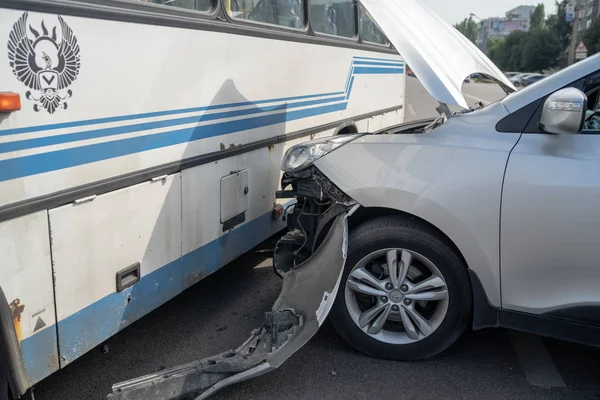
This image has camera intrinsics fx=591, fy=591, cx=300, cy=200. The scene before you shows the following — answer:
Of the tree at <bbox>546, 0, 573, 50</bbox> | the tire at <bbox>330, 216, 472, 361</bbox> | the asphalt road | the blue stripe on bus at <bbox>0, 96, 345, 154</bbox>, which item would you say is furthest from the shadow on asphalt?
the tree at <bbox>546, 0, 573, 50</bbox>

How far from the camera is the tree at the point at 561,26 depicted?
6694 cm

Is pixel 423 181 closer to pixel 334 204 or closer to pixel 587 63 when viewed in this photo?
pixel 334 204

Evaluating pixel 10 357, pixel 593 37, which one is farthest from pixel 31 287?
pixel 593 37

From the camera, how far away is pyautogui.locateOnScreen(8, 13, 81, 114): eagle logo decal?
2.44 meters

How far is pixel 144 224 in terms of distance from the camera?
333 cm

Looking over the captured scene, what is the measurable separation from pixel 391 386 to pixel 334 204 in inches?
→ 45.6

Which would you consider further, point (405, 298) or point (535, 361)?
point (535, 361)

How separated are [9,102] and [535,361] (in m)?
3.29

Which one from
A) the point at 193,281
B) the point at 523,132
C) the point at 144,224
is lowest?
the point at 193,281

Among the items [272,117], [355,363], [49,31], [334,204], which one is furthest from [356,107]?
[49,31]

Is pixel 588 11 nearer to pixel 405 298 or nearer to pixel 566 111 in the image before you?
pixel 566 111

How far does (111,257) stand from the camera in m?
3.11

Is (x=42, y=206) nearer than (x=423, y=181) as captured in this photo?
Yes

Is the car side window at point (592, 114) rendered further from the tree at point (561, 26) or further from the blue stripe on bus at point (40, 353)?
the tree at point (561, 26)
